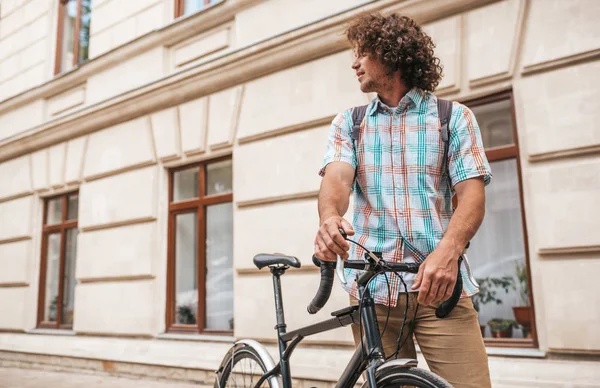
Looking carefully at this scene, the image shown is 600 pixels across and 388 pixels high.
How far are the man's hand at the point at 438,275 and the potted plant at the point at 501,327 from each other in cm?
316

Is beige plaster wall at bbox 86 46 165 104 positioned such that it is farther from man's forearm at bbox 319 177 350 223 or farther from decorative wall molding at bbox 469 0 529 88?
man's forearm at bbox 319 177 350 223

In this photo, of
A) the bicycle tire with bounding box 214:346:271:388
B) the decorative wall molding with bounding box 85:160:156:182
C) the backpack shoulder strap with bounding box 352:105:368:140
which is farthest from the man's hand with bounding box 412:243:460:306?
the decorative wall molding with bounding box 85:160:156:182

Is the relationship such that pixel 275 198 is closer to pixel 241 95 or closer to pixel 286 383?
pixel 241 95

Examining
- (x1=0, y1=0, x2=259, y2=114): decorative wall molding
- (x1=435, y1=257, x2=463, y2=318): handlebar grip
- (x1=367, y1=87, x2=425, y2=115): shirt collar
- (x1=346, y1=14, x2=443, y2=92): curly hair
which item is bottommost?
(x1=435, y1=257, x2=463, y2=318): handlebar grip

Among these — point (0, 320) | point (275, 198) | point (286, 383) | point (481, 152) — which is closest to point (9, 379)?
point (0, 320)

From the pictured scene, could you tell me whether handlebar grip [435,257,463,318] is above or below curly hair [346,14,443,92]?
below

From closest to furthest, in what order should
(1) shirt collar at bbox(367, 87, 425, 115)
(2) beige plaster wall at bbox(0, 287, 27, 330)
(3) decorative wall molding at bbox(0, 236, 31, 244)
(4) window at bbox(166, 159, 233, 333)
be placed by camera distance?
(1) shirt collar at bbox(367, 87, 425, 115)
(4) window at bbox(166, 159, 233, 333)
(2) beige plaster wall at bbox(0, 287, 27, 330)
(3) decorative wall molding at bbox(0, 236, 31, 244)

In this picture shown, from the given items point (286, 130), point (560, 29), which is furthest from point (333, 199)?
point (286, 130)

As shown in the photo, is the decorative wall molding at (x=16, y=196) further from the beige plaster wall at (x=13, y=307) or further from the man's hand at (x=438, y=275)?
the man's hand at (x=438, y=275)

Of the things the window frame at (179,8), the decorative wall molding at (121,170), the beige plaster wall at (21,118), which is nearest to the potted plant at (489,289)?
the decorative wall molding at (121,170)

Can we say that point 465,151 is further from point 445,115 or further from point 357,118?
point 357,118

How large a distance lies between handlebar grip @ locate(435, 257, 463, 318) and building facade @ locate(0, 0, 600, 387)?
2.57m

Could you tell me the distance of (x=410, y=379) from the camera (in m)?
1.67

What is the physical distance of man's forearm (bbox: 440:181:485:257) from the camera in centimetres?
164
